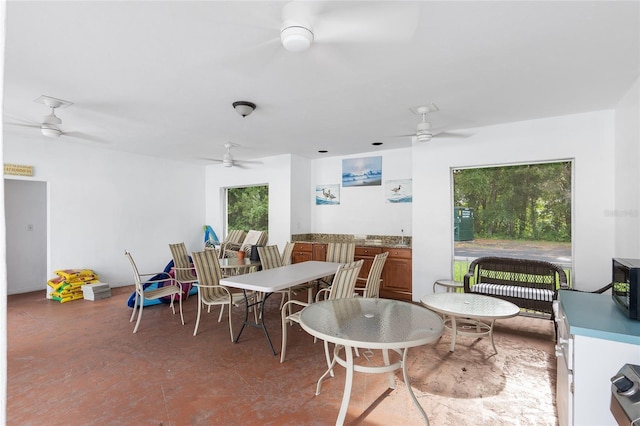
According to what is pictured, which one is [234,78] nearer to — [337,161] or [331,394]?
[331,394]

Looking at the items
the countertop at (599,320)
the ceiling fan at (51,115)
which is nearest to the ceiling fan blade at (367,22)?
the countertop at (599,320)

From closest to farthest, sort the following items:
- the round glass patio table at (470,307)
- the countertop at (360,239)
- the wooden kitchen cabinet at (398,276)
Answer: the round glass patio table at (470,307) → the wooden kitchen cabinet at (398,276) → the countertop at (360,239)

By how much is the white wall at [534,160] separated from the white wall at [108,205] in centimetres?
533

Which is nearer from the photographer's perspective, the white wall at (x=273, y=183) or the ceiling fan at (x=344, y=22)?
the ceiling fan at (x=344, y=22)

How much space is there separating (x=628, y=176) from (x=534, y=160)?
3.29 ft

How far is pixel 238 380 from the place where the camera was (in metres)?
2.63

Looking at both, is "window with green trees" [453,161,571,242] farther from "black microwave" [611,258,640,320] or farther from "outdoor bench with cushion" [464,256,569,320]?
"black microwave" [611,258,640,320]

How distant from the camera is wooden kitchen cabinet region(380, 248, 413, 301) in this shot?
5.07 metres

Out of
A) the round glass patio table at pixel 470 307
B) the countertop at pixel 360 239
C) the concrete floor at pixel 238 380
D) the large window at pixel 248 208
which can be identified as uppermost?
the large window at pixel 248 208

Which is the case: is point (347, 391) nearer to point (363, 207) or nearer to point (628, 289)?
point (628, 289)

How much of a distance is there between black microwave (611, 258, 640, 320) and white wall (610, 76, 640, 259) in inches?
74.3

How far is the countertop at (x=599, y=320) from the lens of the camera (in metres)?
1.27

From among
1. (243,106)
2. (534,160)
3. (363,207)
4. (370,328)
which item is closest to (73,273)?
(243,106)

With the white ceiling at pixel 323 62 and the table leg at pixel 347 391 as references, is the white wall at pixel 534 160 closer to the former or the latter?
the white ceiling at pixel 323 62
